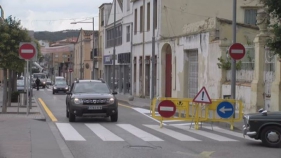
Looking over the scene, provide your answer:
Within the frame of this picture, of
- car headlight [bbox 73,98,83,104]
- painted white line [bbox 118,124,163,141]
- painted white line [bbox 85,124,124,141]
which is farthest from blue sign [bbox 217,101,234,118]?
car headlight [bbox 73,98,83,104]

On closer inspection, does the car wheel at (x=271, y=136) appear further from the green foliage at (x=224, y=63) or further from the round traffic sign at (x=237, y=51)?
the green foliage at (x=224, y=63)

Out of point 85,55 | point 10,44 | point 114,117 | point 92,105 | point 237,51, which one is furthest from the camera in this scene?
point 85,55

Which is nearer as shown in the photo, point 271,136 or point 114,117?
point 271,136

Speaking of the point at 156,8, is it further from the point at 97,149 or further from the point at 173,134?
the point at 97,149

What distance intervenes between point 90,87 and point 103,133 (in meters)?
5.50

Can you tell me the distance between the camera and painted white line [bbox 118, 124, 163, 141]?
1697cm

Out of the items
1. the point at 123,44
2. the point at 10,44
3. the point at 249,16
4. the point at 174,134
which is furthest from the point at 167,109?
the point at 123,44

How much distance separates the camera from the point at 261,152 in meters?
14.5

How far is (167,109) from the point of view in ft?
66.4

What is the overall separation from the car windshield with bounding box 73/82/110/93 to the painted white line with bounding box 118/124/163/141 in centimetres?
257

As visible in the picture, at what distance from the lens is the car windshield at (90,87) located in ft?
76.1

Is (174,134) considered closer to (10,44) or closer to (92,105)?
(92,105)

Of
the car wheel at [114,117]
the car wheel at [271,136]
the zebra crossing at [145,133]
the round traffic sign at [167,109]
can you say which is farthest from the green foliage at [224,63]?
the car wheel at [271,136]

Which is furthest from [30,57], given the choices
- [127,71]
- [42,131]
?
[127,71]
